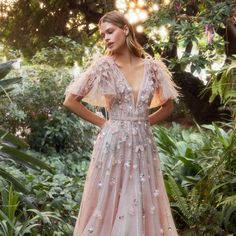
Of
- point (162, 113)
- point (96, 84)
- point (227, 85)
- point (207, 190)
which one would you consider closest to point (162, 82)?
point (162, 113)

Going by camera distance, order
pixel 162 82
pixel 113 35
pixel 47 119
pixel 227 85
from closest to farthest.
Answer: pixel 113 35 < pixel 162 82 < pixel 227 85 < pixel 47 119

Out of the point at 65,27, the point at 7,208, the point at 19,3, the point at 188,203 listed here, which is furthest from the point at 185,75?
the point at 7,208

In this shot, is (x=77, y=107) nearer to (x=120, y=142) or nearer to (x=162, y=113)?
(x=120, y=142)

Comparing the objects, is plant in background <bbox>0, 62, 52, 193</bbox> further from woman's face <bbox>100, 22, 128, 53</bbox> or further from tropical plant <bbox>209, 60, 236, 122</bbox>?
tropical plant <bbox>209, 60, 236, 122</bbox>

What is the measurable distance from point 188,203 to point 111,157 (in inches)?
59.8

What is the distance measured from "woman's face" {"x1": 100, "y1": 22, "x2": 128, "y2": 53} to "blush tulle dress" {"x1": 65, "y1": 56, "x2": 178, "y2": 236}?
0.08 meters

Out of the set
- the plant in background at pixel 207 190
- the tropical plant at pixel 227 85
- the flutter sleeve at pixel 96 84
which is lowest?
the plant in background at pixel 207 190

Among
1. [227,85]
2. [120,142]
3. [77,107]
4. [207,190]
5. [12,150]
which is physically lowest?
[207,190]

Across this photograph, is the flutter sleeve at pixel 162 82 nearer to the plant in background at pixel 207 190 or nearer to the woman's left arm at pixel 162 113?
the woman's left arm at pixel 162 113

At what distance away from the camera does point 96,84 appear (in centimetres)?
307

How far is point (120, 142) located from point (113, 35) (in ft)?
2.04

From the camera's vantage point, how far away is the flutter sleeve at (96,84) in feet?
10.0

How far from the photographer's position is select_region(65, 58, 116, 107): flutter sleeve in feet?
10.0

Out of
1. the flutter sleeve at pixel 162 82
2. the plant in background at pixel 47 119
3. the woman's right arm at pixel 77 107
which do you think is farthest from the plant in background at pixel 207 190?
the plant in background at pixel 47 119
